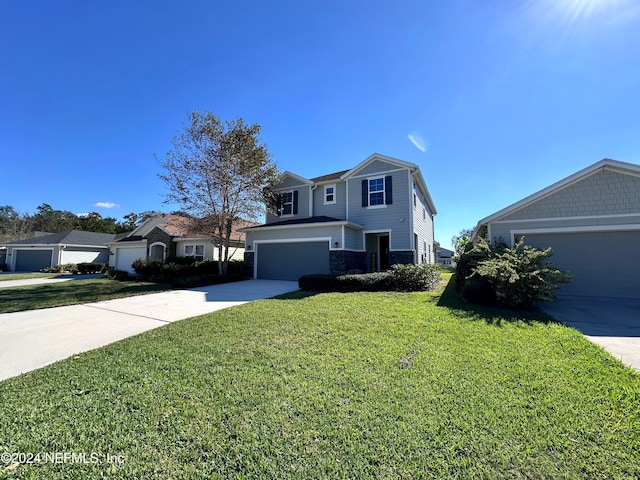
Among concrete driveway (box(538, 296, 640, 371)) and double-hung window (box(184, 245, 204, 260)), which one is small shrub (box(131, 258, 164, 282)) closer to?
double-hung window (box(184, 245, 204, 260))

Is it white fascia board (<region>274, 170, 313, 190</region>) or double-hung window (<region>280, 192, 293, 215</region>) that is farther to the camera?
double-hung window (<region>280, 192, 293, 215</region>)

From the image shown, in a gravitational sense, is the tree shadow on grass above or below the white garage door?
below

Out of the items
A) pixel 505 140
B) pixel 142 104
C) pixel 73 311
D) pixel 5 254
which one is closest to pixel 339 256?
pixel 505 140

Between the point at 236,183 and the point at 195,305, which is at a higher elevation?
the point at 236,183

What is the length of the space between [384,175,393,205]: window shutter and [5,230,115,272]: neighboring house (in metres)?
31.8

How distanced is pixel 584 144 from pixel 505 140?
9.45ft

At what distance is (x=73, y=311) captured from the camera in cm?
778

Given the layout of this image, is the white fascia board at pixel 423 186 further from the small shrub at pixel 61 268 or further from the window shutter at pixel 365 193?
the small shrub at pixel 61 268

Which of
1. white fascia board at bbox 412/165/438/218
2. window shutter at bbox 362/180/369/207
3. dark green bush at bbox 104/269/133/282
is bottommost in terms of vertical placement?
dark green bush at bbox 104/269/133/282

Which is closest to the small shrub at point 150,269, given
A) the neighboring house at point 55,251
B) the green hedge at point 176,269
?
the green hedge at point 176,269

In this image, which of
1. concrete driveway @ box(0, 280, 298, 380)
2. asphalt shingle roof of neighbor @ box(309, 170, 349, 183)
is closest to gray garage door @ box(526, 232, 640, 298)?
asphalt shingle roof of neighbor @ box(309, 170, 349, 183)

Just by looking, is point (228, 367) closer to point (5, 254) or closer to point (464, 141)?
point (464, 141)

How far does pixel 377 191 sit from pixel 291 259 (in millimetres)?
6267

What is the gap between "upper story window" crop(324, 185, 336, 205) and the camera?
1681cm
